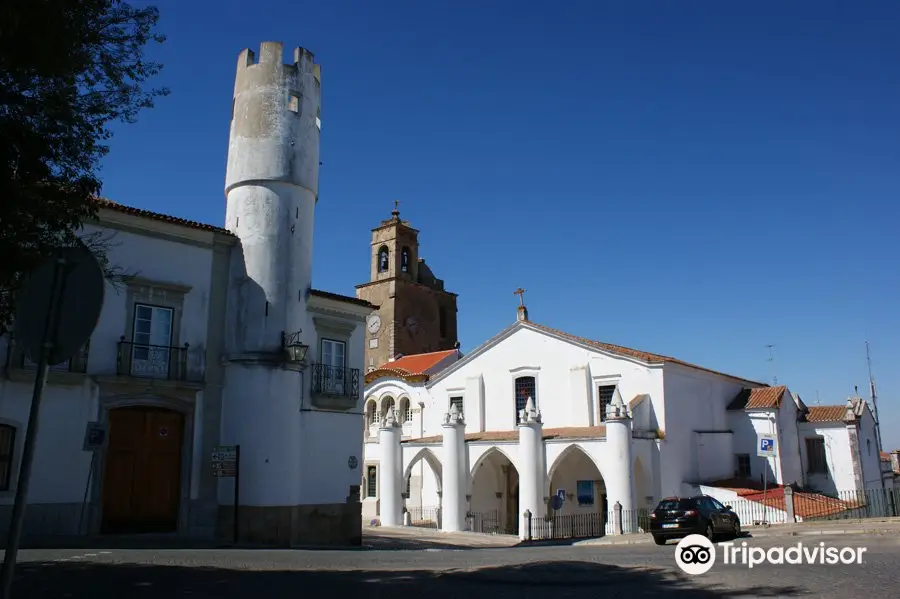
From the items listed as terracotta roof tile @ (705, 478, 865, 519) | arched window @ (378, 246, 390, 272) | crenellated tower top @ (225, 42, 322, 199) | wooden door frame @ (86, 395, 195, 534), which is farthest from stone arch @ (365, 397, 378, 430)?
wooden door frame @ (86, 395, 195, 534)

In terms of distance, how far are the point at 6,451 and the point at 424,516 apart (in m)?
23.0

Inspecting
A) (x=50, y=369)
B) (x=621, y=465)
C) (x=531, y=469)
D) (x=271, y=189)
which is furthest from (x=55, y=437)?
(x=621, y=465)

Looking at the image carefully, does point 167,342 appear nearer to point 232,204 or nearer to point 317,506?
point 232,204

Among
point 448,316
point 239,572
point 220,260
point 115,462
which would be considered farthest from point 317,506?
point 448,316

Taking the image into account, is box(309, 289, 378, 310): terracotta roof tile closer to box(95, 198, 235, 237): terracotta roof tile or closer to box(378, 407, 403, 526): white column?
box(95, 198, 235, 237): terracotta roof tile

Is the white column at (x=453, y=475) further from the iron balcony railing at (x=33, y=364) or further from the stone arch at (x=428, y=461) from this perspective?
the iron balcony railing at (x=33, y=364)

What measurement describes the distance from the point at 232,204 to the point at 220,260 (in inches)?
71.6

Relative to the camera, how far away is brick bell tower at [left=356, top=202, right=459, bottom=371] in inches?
A: 2109

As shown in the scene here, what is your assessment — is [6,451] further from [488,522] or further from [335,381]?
[488,522]

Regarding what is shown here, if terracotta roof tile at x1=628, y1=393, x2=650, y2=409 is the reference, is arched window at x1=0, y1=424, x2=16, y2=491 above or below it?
below

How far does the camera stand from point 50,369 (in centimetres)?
1686

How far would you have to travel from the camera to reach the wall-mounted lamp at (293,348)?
20.4m

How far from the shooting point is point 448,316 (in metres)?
60.2
